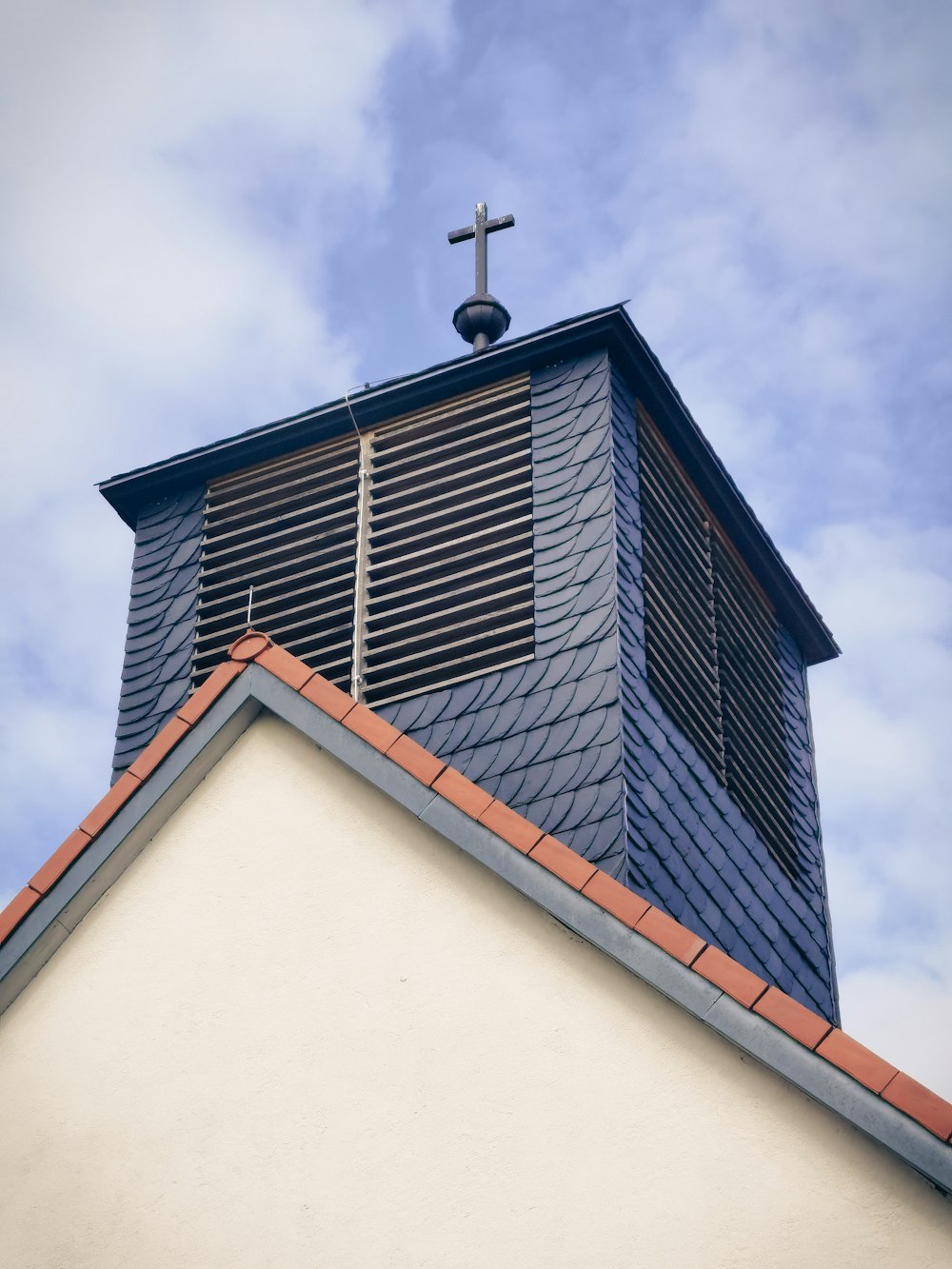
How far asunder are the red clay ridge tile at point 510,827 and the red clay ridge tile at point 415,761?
0.24m

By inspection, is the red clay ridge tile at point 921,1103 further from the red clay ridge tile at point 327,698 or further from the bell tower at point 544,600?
the bell tower at point 544,600

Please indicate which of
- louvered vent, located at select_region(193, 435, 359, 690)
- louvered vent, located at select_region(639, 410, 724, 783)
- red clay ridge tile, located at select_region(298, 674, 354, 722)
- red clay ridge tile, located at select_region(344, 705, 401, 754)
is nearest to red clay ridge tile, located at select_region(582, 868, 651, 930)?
red clay ridge tile, located at select_region(344, 705, 401, 754)

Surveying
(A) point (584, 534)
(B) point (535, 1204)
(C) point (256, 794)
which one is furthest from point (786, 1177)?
(A) point (584, 534)

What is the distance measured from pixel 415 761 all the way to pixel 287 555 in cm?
563

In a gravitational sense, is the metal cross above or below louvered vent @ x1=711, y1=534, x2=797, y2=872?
above

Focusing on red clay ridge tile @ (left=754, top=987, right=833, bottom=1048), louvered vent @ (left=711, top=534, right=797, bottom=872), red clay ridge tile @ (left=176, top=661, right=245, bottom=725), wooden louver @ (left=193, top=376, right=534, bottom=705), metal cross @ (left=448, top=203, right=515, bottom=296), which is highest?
metal cross @ (left=448, top=203, right=515, bottom=296)

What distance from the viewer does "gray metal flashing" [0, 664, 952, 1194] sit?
18.8 feet

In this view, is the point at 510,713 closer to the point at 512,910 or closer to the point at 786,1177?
the point at 512,910

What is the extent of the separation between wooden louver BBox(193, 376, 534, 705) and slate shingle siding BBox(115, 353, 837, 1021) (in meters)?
0.16

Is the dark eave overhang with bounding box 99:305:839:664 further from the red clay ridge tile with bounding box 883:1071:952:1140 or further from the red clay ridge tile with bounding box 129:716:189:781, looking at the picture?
the red clay ridge tile with bounding box 883:1071:952:1140

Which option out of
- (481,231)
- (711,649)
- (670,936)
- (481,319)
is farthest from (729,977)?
(481,231)

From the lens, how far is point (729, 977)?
19.7ft

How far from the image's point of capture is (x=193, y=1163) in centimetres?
613

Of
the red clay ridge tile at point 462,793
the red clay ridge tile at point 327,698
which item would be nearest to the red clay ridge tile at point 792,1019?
the red clay ridge tile at point 462,793
